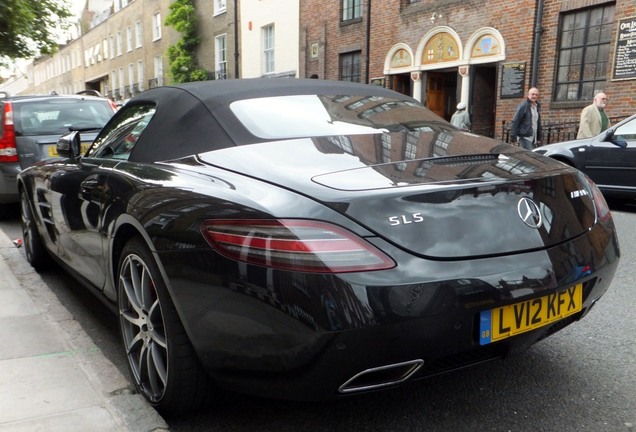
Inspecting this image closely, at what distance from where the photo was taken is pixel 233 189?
2020mm

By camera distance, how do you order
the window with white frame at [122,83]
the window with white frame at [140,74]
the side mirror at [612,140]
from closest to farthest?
the side mirror at [612,140] → the window with white frame at [140,74] → the window with white frame at [122,83]

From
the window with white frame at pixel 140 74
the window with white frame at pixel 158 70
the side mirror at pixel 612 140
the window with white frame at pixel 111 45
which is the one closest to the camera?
the side mirror at pixel 612 140

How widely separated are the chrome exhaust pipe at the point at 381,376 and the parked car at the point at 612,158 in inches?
275

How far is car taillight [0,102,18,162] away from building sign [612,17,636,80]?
10816mm

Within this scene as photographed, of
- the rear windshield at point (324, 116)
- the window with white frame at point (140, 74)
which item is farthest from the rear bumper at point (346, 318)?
the window with white frame at point (140, 74)

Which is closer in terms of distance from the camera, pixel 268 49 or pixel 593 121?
pixel 593 121

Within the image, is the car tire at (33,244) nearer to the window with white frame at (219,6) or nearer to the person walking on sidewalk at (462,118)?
the person walking on sidewalk at (462,118)

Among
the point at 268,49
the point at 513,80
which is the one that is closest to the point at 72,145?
the point at 513,80

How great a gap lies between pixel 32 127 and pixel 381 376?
650cm

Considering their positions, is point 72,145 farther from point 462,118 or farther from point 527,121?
point 462,118

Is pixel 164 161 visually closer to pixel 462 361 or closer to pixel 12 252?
pixel 462 361

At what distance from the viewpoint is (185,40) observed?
91.1 feet

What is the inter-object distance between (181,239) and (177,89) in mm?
1190

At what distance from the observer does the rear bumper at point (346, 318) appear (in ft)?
5.57
